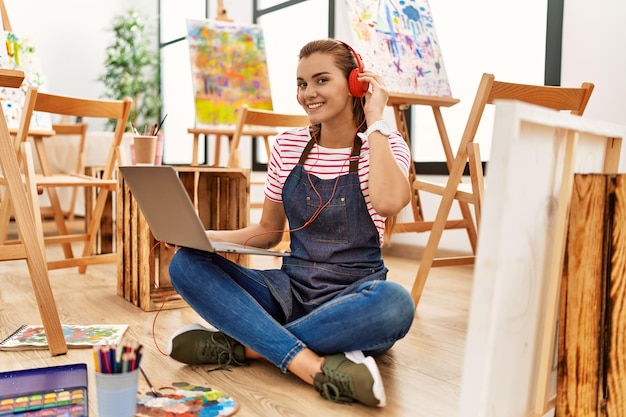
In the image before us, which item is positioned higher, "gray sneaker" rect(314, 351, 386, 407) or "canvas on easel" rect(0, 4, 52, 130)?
"canvas on easel" rect(0, 4, 52, 130)

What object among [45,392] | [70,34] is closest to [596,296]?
[45,392]

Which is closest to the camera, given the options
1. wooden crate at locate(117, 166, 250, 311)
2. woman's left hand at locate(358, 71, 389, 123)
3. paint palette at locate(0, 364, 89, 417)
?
paint palette at locate(0, 364, 89, 417)

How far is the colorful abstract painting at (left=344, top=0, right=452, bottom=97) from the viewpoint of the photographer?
249 centimetres

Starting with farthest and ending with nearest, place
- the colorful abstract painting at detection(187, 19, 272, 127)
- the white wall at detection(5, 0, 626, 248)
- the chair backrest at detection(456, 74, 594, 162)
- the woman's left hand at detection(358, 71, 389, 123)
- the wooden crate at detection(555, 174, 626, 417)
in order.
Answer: the colorful abstract painting at detection(187, 19, 272, 127)
the white wall at detection(5, 0, 626, 248)
the chair backrest at detection(456, 74, 594, 162)
the woman's left hand at detection(358, 71, 389, 123)
the wooden crate at detection(555, 174, 626, 417)

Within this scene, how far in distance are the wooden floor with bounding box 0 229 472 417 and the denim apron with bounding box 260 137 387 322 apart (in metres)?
0.19

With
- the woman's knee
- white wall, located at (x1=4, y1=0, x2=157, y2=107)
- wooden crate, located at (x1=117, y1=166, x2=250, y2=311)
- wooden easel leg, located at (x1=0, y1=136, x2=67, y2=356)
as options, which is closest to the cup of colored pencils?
the woman's knee

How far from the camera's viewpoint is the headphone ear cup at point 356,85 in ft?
4.67

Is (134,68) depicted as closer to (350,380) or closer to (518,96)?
(518,96)

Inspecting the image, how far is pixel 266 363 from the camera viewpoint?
1.47 metres

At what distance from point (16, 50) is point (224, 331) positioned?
2217 mm

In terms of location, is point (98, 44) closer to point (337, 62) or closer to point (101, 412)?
point (337, 62)

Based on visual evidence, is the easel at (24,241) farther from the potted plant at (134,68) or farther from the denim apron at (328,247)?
the potted plant at (134,68)

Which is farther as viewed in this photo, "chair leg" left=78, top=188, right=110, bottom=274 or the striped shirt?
"chair leg" left=78, top=188, right=110, bottom=274

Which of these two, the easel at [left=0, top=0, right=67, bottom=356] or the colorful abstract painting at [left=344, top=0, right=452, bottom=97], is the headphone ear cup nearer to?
the easel at [left=0, top=0, right=67, bottom=356]
